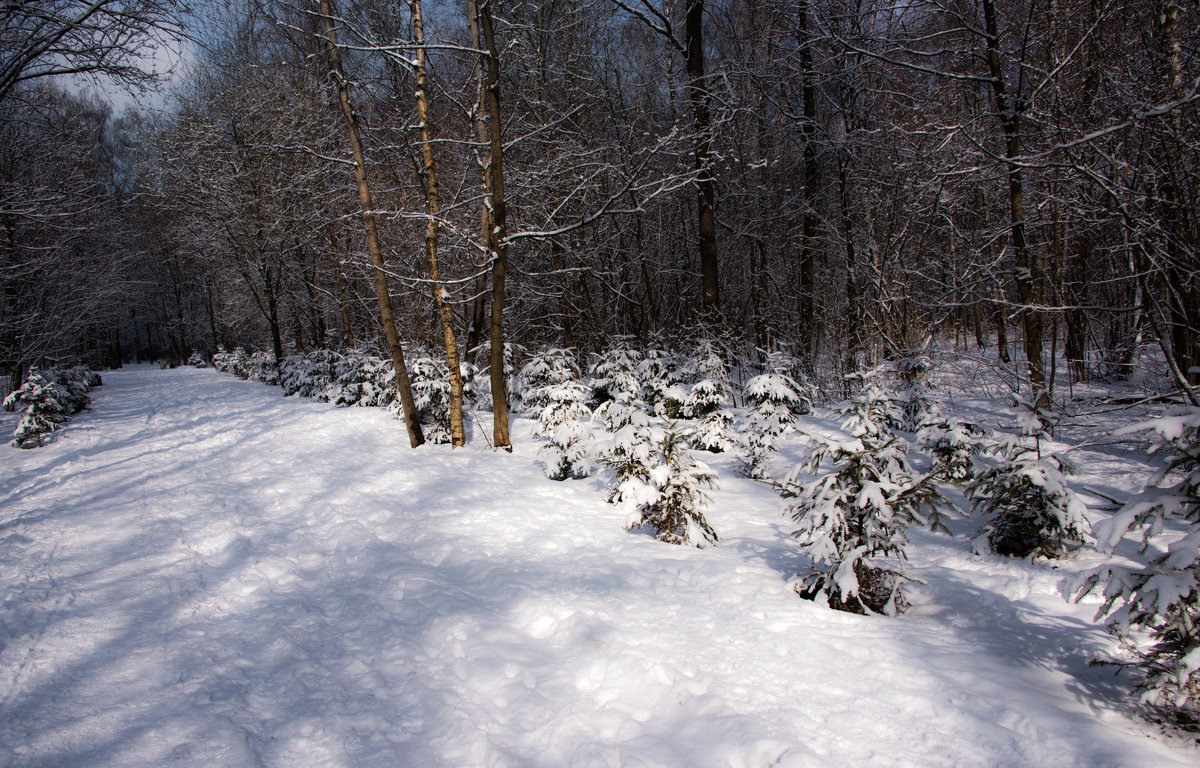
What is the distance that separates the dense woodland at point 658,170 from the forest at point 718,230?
12cm

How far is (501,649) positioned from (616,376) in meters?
6.99

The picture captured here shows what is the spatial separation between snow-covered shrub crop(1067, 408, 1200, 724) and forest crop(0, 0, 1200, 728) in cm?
2

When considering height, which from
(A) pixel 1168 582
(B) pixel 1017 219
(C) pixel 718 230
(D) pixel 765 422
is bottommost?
(D) pixel 765 422

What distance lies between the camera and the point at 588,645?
314cm

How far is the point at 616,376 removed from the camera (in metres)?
9.82

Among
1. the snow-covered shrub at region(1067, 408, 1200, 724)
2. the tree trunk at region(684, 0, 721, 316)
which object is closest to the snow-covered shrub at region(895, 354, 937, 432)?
the tree trunk at region(684, 0, 721, 316)

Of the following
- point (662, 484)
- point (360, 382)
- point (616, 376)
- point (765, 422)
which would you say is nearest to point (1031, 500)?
point (662, 484)

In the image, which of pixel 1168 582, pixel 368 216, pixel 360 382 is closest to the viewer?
pixel 1168 582

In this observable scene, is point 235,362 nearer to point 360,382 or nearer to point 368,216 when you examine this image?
point 360,382

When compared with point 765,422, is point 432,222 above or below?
above

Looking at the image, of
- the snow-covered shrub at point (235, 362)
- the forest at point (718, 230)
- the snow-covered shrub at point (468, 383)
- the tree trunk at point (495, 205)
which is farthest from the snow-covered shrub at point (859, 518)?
the snow-covered shrub at point (235, 362)

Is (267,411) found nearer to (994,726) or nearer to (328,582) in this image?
(328,582)

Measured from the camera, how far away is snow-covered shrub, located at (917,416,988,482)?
226 inches

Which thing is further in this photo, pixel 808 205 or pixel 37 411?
pixel 808 205
